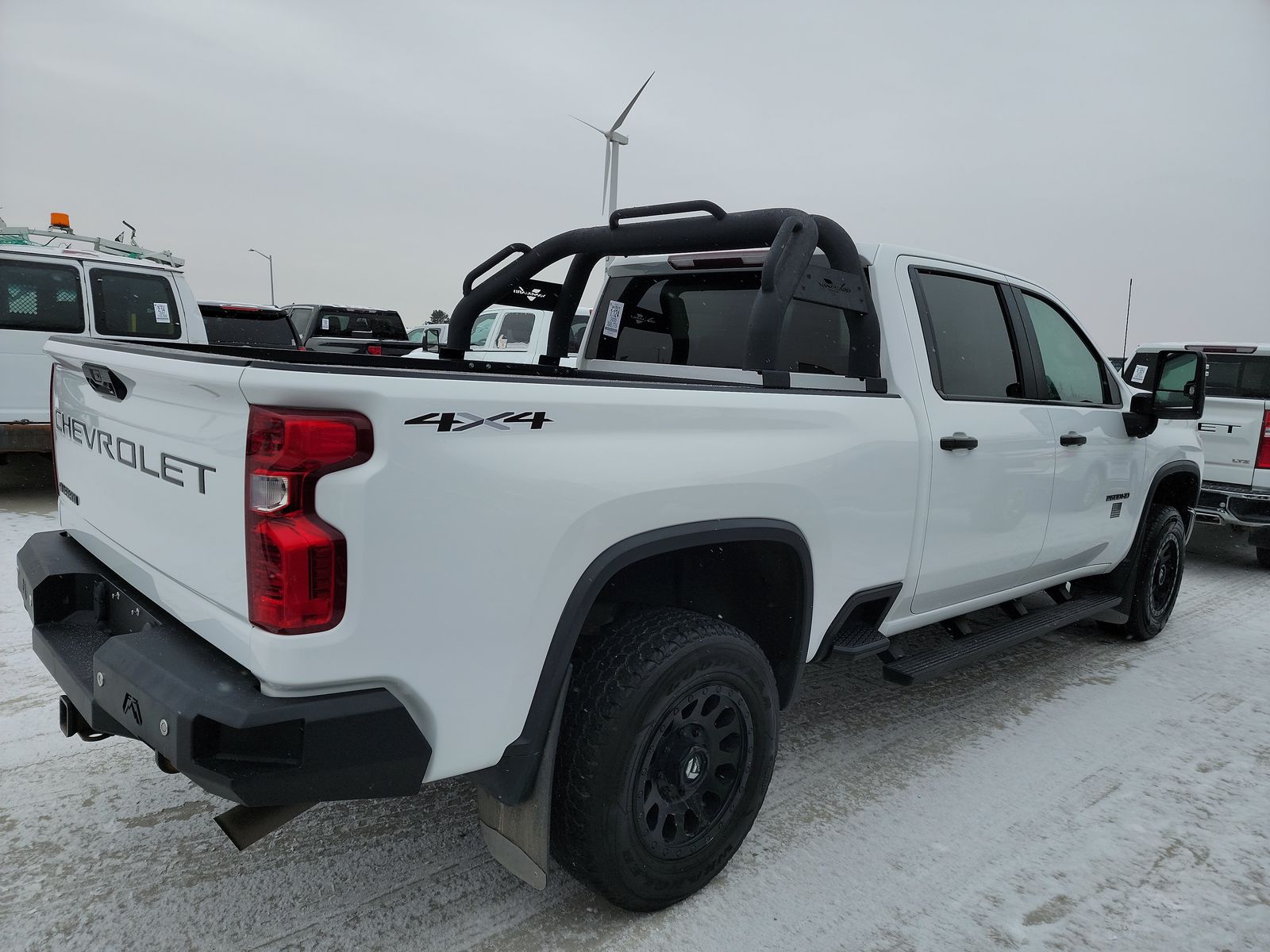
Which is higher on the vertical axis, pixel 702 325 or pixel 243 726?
pixel 702 325

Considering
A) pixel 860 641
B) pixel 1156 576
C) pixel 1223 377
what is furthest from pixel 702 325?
pixel 1223 377

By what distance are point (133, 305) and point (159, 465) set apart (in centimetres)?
731

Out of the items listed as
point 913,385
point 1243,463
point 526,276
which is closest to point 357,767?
point 913,385

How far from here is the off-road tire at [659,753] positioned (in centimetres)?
218

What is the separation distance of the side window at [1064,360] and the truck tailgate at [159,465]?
3.46m

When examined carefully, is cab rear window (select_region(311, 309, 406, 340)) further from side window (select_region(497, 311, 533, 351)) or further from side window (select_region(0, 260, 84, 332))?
side window (select_region(0, 260, 84, 332))

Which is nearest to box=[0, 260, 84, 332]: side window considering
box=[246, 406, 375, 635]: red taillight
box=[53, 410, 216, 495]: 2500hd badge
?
box=[53, 410, 216, 495]: 2500hd badge

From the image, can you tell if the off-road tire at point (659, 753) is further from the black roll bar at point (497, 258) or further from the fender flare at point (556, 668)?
the black roll bar at point (497, 258)

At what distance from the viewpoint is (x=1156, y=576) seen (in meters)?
5.20

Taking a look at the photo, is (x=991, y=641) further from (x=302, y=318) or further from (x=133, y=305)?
(x=302, y=318)

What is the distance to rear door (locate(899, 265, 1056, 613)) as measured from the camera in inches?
127

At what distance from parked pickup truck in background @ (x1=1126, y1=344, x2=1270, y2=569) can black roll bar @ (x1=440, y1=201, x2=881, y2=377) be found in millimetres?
4732

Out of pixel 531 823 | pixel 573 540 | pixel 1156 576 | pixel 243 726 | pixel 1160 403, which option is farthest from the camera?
pixel 1156 576

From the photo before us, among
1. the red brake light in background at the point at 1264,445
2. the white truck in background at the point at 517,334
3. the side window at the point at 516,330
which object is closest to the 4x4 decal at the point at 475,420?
the red brake light in background at the point at 1264,445
